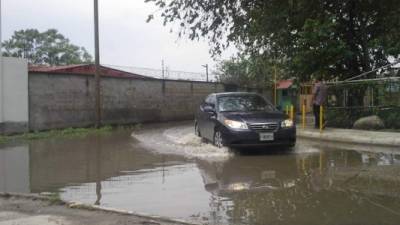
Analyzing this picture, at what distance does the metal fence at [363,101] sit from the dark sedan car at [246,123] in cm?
598

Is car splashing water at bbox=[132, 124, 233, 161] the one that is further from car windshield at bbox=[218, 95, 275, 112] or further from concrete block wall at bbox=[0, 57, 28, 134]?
concrete block wall at bbox=[0, 57, 28, 134]

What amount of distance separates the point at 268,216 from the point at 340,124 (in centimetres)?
1401

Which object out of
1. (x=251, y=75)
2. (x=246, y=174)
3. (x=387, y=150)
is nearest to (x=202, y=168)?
(x=246, y=174)

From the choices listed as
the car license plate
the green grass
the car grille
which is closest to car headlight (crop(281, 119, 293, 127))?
the car grille

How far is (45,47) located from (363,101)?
5274 centimetres

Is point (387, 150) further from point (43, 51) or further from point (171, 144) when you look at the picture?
point (43, 51)

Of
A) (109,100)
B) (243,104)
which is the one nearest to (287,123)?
(243,104)

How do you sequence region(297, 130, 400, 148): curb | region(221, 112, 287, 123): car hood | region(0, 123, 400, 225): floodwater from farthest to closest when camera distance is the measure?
1. region(297, 130, 400, 148): curb
2. region(221, 112, 287, 123): car hood
3. region(0, 123, 400, 225): floodwater

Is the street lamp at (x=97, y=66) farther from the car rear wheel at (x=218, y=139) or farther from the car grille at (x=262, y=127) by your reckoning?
the car grille at (x=262, y=127)

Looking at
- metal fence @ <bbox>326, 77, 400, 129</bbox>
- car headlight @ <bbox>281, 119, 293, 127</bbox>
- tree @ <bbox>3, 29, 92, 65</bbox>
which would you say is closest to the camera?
car headlight @ <bbox>281, 119, 293, 127</bbox>

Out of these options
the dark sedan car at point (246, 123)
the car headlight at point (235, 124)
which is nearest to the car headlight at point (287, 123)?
the dark sedan car at point (246, 123)

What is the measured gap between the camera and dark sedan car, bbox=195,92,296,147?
41.6 feet

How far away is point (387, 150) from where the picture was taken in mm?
13836

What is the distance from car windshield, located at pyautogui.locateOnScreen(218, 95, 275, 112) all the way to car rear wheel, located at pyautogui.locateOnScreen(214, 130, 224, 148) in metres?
0.66
